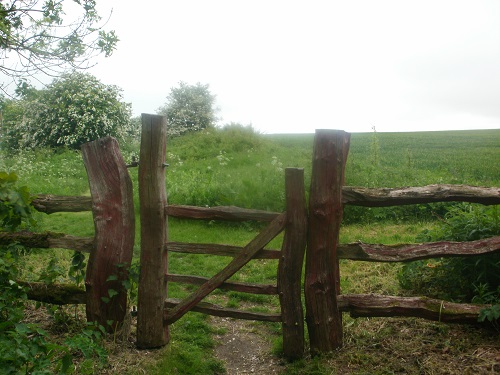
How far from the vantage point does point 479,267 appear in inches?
189

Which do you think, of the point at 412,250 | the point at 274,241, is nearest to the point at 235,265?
the point at 412,250

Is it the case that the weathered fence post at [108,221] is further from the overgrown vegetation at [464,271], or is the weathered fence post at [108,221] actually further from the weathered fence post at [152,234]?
the overgrown vegetation at [464,271]

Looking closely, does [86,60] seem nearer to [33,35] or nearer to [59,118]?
[33,35]

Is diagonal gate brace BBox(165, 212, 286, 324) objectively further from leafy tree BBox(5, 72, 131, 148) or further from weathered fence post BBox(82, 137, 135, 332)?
leafy tree BBox(5, 72, 131, 148)

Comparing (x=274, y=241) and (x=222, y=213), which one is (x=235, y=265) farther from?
(x=274, y=241)

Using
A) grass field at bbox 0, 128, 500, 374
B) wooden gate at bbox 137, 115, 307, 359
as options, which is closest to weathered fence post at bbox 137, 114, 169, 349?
wooden gate at bbox 137, 115, 307, 359

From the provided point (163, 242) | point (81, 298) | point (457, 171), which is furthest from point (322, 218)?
point (457, 171)

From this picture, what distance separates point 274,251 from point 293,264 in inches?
8.2

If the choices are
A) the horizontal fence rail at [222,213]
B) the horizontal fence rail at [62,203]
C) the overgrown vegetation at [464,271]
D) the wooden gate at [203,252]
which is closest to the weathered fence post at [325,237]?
the wooden gate at [203,252]

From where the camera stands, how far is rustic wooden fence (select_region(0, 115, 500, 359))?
168 inches

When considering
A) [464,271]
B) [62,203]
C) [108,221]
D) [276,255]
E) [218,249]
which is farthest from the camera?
[464,271]

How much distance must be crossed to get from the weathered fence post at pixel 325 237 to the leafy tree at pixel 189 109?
79.1 ft

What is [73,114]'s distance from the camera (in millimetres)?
20422

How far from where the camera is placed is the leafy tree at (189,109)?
29.0 metres
